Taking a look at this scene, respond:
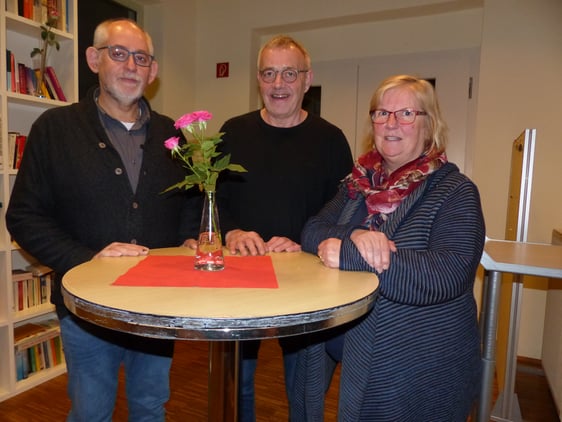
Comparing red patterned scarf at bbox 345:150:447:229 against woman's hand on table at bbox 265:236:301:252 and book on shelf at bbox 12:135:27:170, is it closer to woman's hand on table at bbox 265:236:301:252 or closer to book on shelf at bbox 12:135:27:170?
woman's hand on table at bbox 265:236:301:252

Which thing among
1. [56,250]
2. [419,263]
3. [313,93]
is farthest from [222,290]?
[313,93]

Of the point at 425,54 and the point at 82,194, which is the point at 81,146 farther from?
the point at 425,54

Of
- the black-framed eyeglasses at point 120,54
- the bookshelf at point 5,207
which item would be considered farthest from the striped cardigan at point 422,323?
the bookshelf at point 5,207

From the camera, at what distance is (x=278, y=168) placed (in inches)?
70.7

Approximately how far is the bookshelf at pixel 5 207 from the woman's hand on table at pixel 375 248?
2210mm

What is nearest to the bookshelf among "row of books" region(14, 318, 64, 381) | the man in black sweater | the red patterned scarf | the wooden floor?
"row of books" region(14, 318, 64, 381)

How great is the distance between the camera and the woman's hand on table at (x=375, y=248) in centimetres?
113

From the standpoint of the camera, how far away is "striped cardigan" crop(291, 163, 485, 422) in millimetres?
1133

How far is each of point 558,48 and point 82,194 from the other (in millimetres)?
3193

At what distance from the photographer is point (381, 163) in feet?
4.83

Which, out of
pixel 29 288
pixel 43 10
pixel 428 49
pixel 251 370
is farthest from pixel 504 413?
pixel 43 10

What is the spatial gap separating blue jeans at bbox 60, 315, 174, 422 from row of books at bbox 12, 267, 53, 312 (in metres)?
1.36

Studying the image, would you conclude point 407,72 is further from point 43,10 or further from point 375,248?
point 375,248

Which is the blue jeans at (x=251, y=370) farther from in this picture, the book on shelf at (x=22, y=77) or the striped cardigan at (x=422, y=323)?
the book on shelf at (x=22, y=77)
